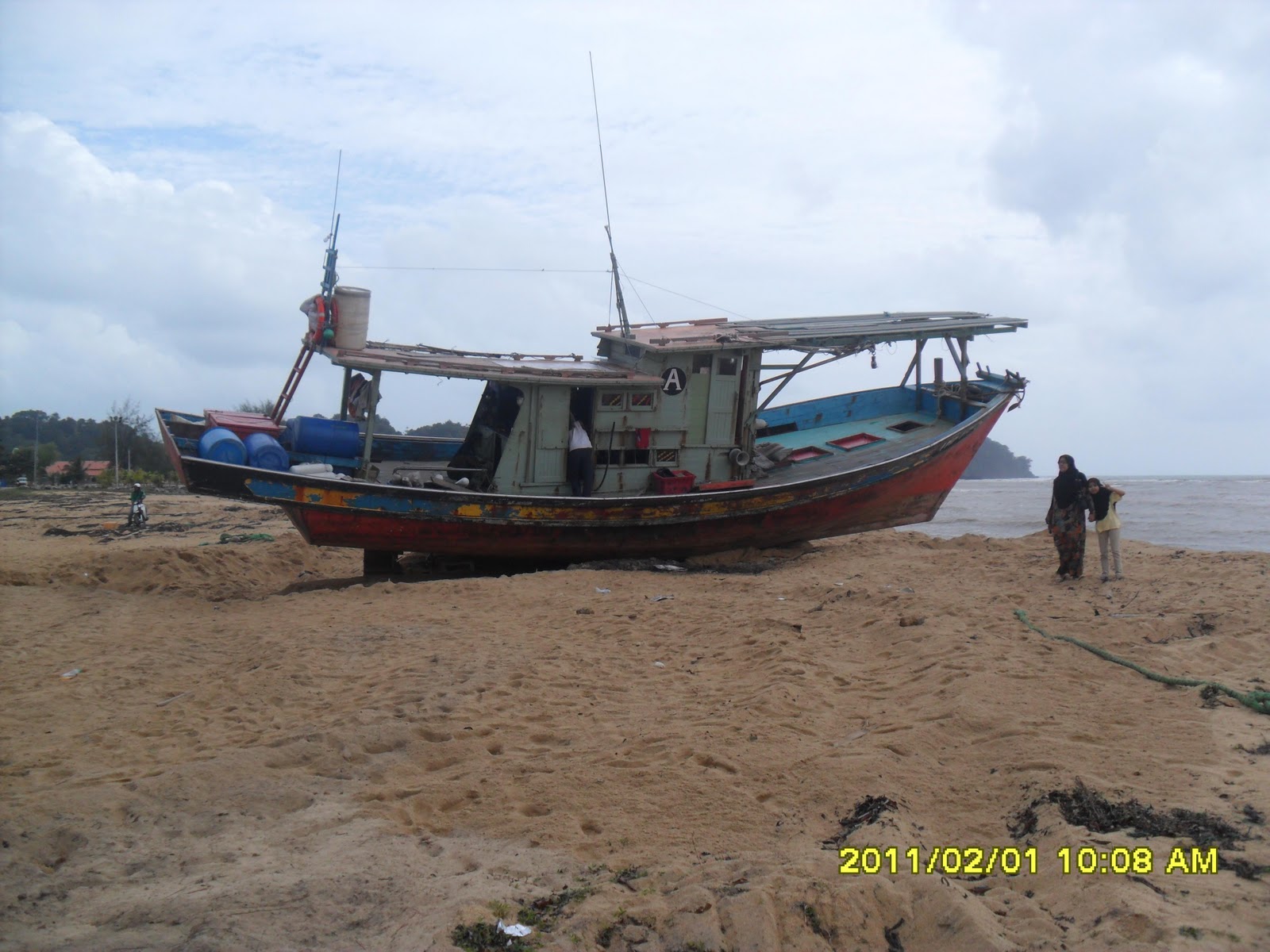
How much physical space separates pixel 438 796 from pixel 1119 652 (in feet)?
15.3

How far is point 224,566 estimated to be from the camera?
1049 cm

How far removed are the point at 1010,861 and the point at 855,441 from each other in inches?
388

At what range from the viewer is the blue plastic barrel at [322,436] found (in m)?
10.0

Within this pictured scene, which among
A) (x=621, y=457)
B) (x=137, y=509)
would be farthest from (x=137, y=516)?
(x=621, y=457)

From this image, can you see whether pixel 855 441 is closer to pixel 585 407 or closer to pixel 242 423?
pixel 585 407

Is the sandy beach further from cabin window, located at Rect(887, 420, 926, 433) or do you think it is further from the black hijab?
cabin window, located at Rect(887, 420, 926, 433)

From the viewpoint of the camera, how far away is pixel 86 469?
1115 inches

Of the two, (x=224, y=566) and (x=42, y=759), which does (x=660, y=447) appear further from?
(x=42, y=759)

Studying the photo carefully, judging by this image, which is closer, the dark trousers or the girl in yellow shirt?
the girl in yellow shirt

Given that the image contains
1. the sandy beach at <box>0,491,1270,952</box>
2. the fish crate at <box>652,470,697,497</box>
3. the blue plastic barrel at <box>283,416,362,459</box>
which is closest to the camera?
the sandy beach at <box>0,491,1270,952</box>

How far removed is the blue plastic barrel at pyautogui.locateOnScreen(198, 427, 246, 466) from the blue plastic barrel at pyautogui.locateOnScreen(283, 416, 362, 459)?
1.04 metres

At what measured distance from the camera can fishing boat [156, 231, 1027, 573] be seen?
9359mm

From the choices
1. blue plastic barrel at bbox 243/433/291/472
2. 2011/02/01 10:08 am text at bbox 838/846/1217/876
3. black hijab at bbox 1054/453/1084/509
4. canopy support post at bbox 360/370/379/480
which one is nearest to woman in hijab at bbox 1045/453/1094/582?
black hijab at bbox 1054/453/1084/509

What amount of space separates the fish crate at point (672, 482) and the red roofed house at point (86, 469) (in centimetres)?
2107
